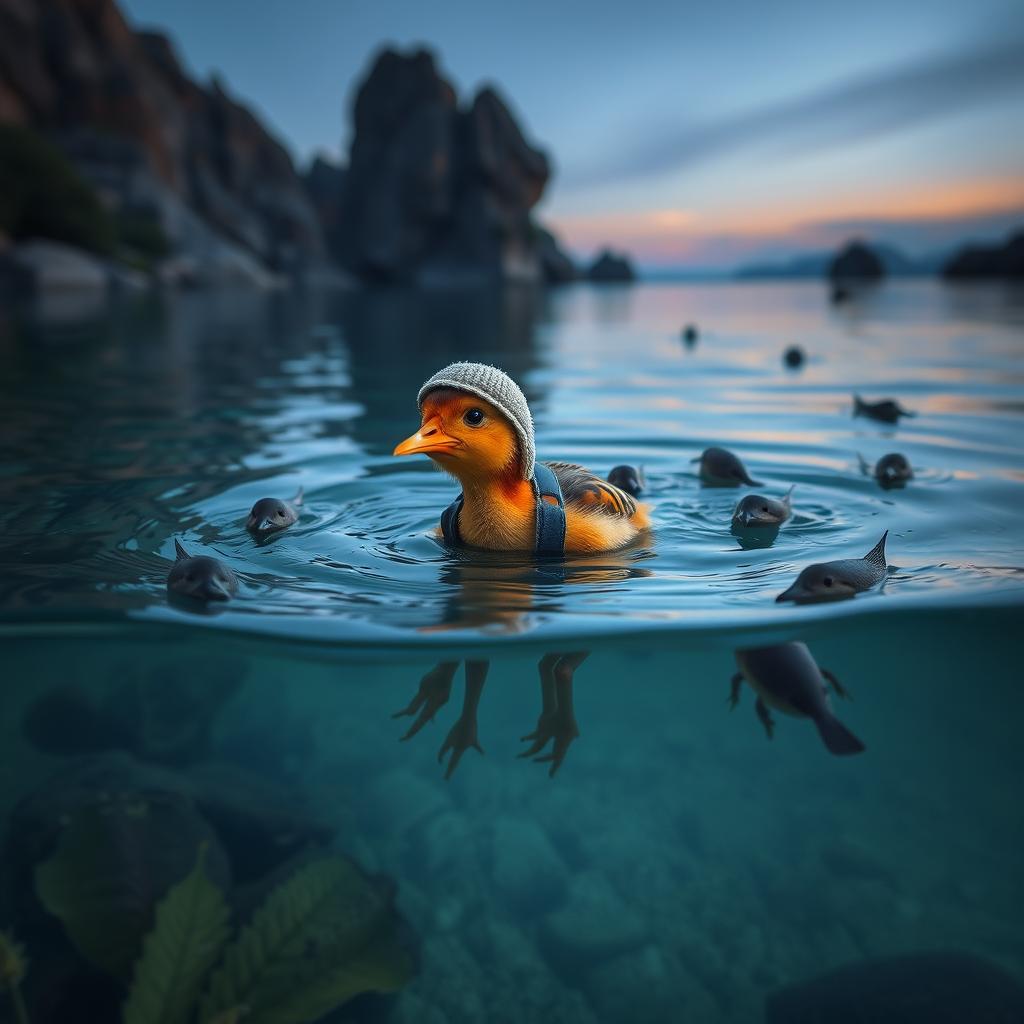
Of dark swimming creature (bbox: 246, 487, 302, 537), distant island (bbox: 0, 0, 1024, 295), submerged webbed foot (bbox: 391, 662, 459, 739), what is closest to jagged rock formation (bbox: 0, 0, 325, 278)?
distant island (bbox: 0, 0, 1024, 295)

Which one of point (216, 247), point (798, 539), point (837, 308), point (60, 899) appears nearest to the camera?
point (60, 899)

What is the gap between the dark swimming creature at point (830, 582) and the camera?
3.96 m

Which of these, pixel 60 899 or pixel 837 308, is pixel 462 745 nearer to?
pixel 60 899

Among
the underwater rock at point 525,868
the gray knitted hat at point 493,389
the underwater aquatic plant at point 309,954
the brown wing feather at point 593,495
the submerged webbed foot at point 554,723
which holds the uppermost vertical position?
the gray knitted hat at point 493,389

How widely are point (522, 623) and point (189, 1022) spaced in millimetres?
1834

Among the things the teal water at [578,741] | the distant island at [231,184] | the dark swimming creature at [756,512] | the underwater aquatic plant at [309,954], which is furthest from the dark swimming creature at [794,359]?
the distant island at [231,184]

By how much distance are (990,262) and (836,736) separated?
7344cm

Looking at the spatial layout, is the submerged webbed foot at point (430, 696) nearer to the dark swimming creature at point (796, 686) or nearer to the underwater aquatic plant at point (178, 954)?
the underwater aquatic plant at point (178, 954)

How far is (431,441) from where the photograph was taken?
4.11m

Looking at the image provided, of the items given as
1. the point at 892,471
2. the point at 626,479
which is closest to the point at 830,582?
the point at 626,479

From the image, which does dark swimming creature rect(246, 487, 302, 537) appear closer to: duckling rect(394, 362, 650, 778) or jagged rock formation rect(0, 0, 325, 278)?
duckling rect(394, 362, 650, 778)

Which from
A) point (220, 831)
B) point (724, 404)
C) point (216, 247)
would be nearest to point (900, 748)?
point (220, 831)

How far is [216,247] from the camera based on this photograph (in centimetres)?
5994

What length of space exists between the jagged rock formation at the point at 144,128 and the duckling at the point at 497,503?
4652 cm
